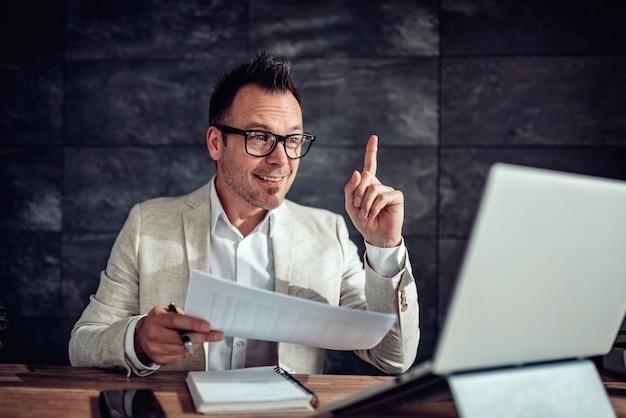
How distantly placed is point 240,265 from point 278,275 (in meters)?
0.14

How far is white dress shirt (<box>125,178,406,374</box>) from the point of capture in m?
1.78

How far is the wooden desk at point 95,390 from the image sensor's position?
107cm

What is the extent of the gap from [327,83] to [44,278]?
1.73 metres

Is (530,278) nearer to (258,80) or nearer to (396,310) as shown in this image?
(396,310)

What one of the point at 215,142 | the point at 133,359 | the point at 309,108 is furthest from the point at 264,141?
the point at 309,108

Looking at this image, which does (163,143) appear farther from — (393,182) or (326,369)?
(326,369)

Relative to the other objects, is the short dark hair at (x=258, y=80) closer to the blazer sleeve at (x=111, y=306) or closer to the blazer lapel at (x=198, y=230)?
the blazer lapel at (x=198, y=230)

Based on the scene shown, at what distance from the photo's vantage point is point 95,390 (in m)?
1.20

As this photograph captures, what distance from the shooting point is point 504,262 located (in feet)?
2.56

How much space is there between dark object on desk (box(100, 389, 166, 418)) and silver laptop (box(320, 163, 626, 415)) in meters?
0.37

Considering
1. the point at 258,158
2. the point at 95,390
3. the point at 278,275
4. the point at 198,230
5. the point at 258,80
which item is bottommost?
the point at 95,390

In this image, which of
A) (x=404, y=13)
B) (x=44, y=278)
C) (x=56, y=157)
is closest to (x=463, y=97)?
(x=404, y=13)

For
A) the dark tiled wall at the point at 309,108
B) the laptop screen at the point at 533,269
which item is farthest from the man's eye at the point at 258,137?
the laptop screen at the point at 533,269

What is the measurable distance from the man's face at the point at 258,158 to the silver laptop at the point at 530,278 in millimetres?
977
